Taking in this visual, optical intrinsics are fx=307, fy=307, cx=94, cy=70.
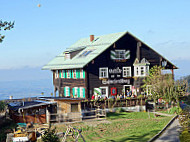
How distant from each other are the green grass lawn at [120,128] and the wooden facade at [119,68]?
6.21 meters

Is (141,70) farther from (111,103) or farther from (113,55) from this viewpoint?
(111,103)

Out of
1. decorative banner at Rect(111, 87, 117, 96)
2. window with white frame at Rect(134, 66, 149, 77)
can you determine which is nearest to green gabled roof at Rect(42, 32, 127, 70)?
window with white frame at Rect(134, 66, 149, 77)

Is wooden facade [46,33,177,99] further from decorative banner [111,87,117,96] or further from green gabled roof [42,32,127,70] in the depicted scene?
green gabled roof [42,32,127,70]

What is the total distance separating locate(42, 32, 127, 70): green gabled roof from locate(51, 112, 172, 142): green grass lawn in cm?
904

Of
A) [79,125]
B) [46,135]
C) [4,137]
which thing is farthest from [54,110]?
[46,135]

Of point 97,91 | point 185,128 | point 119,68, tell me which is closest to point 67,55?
point 119,68

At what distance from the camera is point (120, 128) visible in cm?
3155

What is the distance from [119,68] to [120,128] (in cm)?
1534

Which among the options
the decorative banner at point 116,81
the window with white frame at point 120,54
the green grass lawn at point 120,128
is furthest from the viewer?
the window with white frame at point 120,54

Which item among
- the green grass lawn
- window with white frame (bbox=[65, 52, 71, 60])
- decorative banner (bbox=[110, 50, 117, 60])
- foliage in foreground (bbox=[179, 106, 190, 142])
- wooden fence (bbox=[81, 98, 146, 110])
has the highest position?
window with white frame (bbox=[65, 52, 71, 60])

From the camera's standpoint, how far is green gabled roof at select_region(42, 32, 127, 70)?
43188 millimetres

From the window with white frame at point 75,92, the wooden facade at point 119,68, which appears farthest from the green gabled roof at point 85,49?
the window with white frame at point 75,92

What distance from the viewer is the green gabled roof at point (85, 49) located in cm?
4319

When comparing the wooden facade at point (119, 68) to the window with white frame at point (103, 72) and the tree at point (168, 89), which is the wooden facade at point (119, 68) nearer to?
the window with white frame at point (103, 72)
